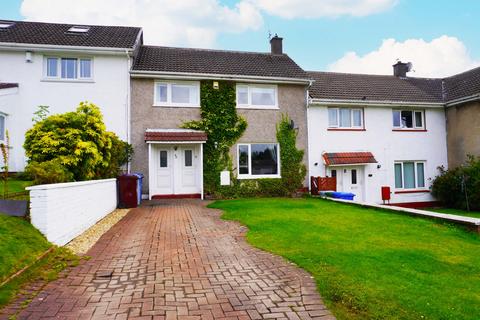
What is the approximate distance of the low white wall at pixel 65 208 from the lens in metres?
5.65

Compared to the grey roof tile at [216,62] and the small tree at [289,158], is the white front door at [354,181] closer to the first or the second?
the small tree at [289,158]

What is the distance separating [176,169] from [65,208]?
8228 mm

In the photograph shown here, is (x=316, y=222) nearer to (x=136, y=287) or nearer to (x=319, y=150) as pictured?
(x=136, y=287)

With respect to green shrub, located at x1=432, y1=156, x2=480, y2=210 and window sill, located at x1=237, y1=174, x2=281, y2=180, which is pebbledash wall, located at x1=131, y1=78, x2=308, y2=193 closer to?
window sill, located at x1=237, y1=174, x2=281, y2=180

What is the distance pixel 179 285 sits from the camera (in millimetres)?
4188

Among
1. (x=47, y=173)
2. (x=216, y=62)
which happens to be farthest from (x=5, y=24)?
(x=47, y=173)

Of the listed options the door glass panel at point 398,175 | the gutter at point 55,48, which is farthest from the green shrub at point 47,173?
the door glass panel at point 398,175

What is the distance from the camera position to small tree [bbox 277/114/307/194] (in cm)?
1591

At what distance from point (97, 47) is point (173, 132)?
5095 millimetres

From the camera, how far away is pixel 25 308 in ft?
11.4

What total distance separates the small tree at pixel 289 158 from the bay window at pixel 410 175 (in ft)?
20.3

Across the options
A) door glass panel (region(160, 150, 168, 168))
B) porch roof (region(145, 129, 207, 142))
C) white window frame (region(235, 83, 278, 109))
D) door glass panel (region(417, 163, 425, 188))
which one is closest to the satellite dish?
door glass panel (region(417, 163, 425, 188))

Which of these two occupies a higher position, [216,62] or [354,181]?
[216,62]

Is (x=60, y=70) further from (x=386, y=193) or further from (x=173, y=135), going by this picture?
(x=386, y=193)
